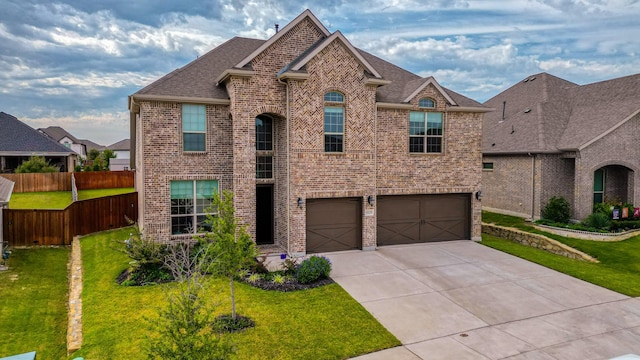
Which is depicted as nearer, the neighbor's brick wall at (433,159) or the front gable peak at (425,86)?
the neighbor's brick wall at (433,159)

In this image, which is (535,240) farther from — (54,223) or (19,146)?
(19,146)

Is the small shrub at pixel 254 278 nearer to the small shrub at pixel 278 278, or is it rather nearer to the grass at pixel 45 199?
the small shrub at pixel 278 278

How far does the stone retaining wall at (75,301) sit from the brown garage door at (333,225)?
7.78m

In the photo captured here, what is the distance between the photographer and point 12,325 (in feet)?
33.9

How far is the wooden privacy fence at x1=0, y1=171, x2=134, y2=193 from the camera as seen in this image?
31.8m

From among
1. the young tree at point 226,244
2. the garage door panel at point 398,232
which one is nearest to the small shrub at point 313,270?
the young tree at point 226,244

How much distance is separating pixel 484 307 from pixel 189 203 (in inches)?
425

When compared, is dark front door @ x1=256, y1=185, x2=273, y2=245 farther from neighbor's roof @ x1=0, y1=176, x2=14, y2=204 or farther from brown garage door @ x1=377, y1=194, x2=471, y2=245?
neighbor's roof @ x1=0, y1=176, x2=14, y2=204

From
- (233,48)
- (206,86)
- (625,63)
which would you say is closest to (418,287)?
(206,86)

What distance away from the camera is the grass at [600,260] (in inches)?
512

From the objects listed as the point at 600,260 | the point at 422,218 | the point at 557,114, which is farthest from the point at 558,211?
the point at 422,218

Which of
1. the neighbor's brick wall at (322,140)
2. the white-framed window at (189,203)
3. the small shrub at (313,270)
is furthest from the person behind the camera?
the white-framed window at (189,203)

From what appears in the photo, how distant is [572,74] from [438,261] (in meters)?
23.1

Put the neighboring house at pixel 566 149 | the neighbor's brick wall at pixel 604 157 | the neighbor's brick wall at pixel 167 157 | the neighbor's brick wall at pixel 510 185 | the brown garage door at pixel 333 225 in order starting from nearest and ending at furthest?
the neighbor's brick wall at pixel 167 157 < the brown garage door at pixel 333 225 < the neighbor's brick wall at pixel 604 157 < the neighboring house at pixel 566 149 < the neighbor's brick wall at pixel 510 185
